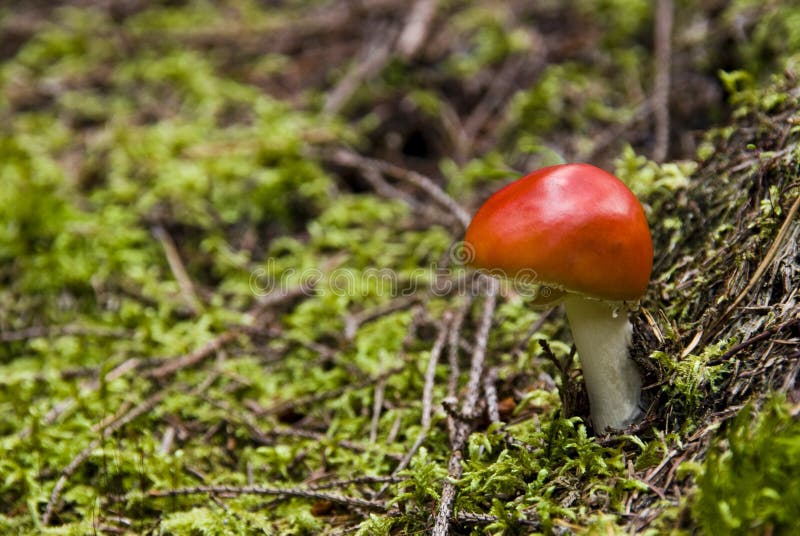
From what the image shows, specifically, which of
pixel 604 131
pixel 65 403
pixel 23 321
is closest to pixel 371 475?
pixel 65 403

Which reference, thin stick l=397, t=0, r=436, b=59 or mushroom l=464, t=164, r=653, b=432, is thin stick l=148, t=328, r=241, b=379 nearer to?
mushroom l=464, t=164, r=653, b=432

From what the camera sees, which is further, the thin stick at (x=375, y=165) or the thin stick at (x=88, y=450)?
the thin stick at (x=375, y=165)

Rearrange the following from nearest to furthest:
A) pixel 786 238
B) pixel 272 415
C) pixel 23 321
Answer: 1. pixel 786 238
2. pixel 272 415
3. pixel 23 321

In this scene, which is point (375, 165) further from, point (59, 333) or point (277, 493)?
point (277, 493)

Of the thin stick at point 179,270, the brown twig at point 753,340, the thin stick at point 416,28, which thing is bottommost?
the thin stick at point 179,270

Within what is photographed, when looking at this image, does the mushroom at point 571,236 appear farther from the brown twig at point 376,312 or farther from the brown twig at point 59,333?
the brown twig at point 59,333

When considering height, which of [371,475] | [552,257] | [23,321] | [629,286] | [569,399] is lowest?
[23,321]

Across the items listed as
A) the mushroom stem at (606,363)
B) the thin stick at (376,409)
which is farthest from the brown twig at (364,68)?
the mushroom stem at (606,363)

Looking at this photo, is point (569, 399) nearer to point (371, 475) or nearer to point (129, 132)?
point (371, 475)
